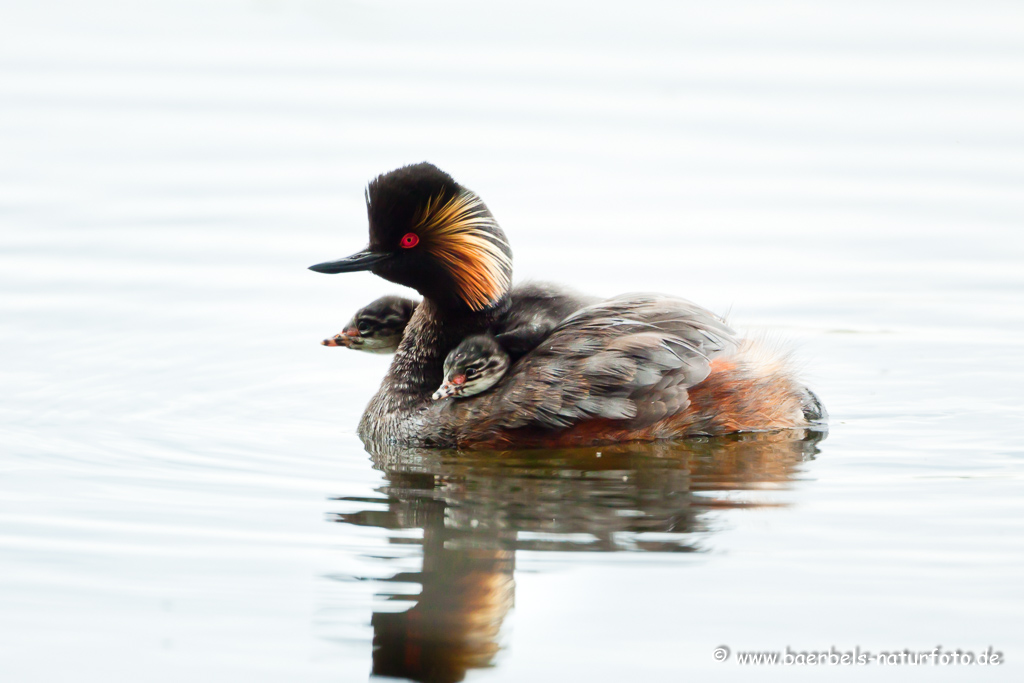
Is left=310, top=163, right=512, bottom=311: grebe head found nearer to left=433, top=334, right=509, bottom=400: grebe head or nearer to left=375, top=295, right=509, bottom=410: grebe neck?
left=375, top=295, right=509, bottom=410: grebe neck

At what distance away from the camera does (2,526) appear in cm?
647

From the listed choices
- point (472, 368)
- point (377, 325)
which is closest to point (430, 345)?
point (472, 368)

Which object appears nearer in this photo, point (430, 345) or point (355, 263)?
point (355, 263)

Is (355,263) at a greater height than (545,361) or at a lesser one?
greater

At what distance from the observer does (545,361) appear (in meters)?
7.38

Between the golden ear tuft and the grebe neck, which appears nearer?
the golden ear tuft

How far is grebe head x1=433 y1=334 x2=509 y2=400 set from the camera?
741 centimetres

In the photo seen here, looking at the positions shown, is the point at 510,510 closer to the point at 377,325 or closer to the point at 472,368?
the point at 472,368

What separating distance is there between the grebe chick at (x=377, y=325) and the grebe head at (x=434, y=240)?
0.89 m

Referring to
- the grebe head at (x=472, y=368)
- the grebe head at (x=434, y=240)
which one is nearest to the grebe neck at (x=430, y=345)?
the grebe head at (x=434, y=240)

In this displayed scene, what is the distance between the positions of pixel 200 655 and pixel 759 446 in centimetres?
346

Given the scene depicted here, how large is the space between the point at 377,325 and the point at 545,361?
5.35ft

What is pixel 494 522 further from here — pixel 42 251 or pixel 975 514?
pixel 42 251

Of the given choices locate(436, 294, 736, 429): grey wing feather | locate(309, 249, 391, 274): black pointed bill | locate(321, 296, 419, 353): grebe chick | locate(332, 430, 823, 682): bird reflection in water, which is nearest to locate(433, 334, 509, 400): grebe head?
locate(436, 294, 736, 429): grey wing feather
